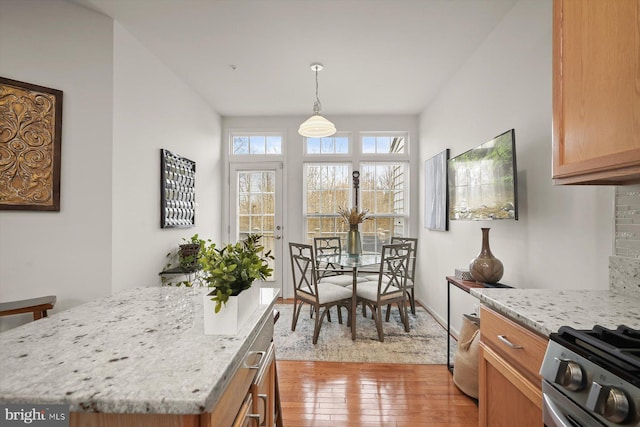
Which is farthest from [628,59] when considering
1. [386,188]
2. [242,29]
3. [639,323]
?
[386,188]

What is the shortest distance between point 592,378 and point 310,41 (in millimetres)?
2803

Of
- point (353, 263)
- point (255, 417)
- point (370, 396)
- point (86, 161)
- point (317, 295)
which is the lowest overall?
point (370, 396)

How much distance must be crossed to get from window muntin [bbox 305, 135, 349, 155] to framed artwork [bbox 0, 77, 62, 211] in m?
3.06

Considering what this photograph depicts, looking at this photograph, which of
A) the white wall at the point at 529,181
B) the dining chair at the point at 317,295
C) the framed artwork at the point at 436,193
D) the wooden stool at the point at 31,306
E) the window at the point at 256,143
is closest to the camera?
the white wall at the point at 529,181

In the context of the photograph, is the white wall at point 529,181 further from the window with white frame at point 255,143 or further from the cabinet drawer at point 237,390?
the window with white frame at point 255,143

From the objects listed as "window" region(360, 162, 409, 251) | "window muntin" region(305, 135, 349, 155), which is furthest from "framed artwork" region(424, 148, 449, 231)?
"window muntin" region(305, 135, 349, 155)

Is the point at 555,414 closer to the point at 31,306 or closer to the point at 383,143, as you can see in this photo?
the point at 31,306

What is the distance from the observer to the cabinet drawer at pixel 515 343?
102 centimetres

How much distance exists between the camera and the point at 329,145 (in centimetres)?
467

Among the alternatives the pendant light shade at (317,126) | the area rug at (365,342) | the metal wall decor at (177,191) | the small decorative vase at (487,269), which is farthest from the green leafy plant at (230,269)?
the metal wall decor at (177,191)

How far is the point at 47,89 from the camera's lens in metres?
2.10

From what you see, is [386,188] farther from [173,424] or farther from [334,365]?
[173,424]

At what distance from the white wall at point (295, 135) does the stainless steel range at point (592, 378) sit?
3858 mm

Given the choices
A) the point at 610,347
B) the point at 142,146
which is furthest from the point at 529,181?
the point at 142,146
